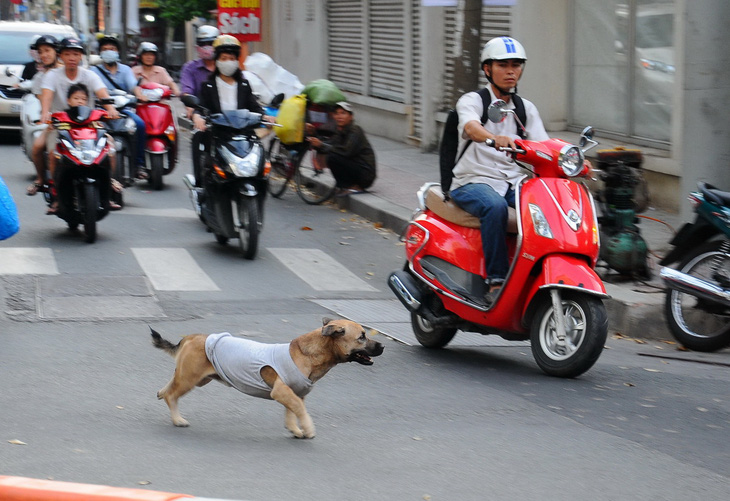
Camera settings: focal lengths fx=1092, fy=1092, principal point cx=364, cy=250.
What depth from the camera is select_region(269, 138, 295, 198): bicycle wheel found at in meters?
14.2

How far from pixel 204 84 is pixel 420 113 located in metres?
8.24

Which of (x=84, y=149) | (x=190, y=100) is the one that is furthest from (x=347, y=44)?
(x=84, y=149)

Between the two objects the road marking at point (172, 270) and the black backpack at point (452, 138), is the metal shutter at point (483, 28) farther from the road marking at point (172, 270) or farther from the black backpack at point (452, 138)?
the black backpack at point (452, 138)

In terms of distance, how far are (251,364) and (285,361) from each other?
0.16 meters

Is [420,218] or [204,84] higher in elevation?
[204,84]

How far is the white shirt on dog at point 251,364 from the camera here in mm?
4977

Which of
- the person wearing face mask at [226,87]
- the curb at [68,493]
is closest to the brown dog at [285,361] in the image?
the curb at [68,493]

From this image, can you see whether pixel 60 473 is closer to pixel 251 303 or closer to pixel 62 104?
pixel 251 303

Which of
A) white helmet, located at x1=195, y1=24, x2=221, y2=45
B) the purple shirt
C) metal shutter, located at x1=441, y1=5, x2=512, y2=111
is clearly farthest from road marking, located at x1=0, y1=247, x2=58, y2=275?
metal shutter, located at x1=441, y1=5, x2=512, y2=111

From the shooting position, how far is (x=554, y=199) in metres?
6.38

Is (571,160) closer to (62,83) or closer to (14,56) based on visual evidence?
(62,83)

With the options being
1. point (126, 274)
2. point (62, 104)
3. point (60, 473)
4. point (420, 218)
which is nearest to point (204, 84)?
point (62, 104)

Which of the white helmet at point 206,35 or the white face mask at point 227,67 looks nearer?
the white face mask at point 227,67

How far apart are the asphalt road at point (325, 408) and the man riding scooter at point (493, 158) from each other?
781mm
